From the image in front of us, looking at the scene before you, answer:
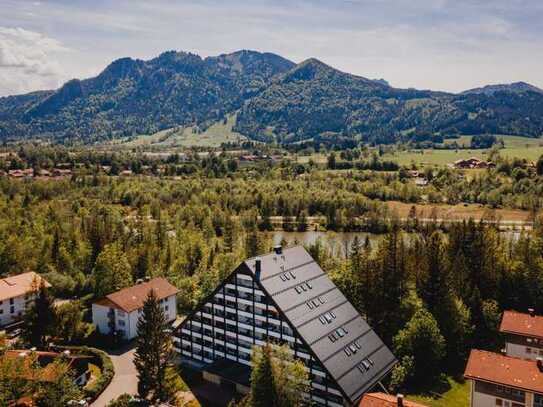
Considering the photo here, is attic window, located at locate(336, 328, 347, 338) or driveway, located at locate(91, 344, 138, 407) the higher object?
attic window, located at locate(336, 328, 347, 338)

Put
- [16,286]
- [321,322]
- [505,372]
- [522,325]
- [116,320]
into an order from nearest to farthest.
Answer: [505,372] → [321,322] → [522,325] → [116,320] → [16,286]

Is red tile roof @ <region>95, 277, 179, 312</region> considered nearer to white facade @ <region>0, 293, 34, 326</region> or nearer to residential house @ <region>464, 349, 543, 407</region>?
white facade @ <region>0, 293, 34, 326</region>

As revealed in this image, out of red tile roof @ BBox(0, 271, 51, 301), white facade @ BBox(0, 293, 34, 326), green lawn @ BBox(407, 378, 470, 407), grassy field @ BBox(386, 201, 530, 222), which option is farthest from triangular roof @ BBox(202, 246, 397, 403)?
grassy field @ BBox(386, 201, 530, 222)

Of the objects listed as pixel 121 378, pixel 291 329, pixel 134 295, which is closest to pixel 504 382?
pixel 291 329

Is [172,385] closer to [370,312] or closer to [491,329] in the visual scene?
[370,312]

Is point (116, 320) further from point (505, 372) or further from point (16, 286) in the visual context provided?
point (505, 372)

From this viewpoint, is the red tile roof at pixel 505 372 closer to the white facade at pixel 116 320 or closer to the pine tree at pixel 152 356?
the pine tree at pixel 152 356

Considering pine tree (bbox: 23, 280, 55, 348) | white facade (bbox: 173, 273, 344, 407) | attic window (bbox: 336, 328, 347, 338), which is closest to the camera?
white facade (bbox: 173, 273, 344, 407)
